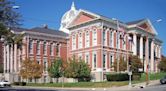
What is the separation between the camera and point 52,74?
7038cm

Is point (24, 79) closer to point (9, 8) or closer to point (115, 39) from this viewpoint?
point (115, 39)

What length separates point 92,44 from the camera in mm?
73250

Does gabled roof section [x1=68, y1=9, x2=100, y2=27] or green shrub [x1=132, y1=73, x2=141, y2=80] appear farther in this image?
gabled roof section [x1=68, y1=9, x2=100, y2=27]

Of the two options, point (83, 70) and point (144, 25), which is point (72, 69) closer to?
point (83, 70)

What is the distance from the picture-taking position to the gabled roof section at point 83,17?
73.4 m

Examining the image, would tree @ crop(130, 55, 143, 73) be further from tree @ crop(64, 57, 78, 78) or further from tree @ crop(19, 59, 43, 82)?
tree @ crop(19, 59, 43, 82)

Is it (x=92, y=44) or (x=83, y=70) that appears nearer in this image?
(x=83, y=70)

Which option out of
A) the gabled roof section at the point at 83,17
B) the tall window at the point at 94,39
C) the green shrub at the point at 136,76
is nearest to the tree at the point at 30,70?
the tall window at the point at 94,39

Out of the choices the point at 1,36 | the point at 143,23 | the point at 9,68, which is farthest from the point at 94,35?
the point at 1,36

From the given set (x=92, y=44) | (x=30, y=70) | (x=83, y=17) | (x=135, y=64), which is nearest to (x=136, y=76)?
(x=135, y=64)

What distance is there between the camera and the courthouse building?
71812mm

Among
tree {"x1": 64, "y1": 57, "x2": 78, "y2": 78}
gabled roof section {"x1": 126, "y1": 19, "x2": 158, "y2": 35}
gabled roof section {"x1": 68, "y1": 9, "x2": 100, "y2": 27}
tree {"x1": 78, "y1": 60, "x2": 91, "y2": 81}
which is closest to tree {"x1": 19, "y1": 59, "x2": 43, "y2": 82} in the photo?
tree {"x1": 64, "y1": 57, "x2": 78, "y2": 78}

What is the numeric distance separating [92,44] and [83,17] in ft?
22.9

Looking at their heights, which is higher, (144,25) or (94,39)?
(144,25)
